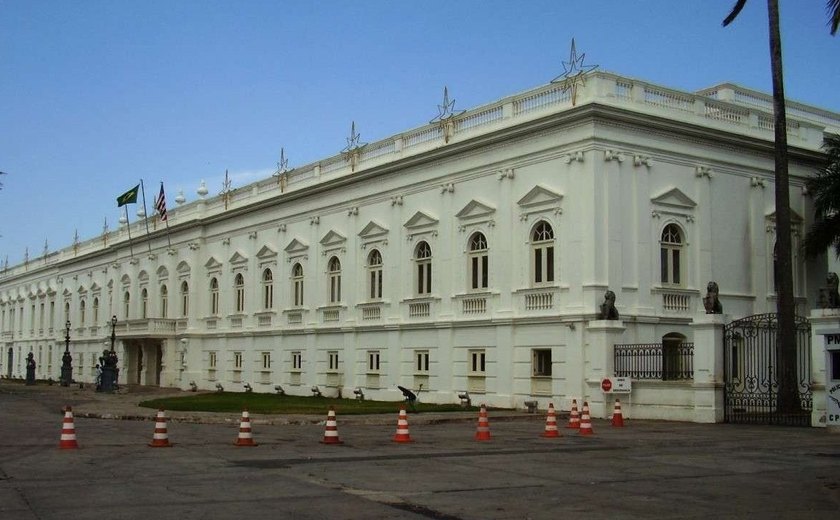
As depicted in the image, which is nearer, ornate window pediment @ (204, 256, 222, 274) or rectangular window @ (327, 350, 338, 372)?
rectangular window @ (327, 350, 338, 372)

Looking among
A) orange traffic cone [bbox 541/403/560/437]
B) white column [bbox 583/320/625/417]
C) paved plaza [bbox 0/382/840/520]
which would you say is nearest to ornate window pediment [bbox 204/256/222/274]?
white column [bbox 583/320/625/417]

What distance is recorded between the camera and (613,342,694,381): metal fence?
98.1ft

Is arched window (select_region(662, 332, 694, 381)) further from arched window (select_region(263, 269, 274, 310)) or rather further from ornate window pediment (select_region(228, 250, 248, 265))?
ornate window pediment (select_region(228, 250, 248, 265))

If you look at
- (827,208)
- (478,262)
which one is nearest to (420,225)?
(478,262)

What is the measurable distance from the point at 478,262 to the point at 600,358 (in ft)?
25.4

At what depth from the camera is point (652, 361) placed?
101 feet

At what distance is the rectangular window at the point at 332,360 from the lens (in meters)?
46.3

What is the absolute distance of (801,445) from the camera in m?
20.4

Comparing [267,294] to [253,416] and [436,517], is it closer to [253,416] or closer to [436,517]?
[253,416]

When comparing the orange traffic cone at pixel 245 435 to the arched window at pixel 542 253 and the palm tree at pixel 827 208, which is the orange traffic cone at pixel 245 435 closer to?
the arched window at pixel 542 253

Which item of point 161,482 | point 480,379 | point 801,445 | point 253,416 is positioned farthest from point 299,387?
point 161,482

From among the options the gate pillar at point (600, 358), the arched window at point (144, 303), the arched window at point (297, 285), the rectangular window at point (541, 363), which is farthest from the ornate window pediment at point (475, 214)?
the arched window at point (144, 303)

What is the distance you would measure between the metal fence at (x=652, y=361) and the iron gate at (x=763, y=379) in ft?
4.25

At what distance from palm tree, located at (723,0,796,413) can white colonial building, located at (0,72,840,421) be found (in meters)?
1.95
